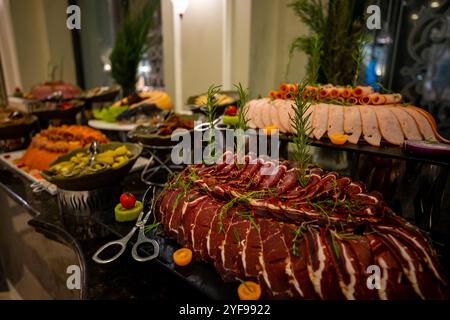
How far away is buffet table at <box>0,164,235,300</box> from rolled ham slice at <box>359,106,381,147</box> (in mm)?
1254

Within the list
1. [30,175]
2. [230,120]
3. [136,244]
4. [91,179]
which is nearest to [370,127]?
[230,120]

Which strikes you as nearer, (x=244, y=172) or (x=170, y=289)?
(x=170, y=289)

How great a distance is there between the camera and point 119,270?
119cm

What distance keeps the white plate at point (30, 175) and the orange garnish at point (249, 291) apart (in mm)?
1364

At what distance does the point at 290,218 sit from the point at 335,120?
1.05m

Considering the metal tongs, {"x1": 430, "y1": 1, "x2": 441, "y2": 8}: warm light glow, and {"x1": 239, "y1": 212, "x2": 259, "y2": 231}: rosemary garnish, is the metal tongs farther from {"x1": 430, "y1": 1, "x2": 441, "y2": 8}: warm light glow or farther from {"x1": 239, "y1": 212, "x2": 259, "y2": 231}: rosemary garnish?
{"x1": 430, "y1": 1, "x2": 441, "y2": 8}: warm light glow

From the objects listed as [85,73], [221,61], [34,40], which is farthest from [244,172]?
[85,73]

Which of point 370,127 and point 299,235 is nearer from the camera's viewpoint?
point 299,235

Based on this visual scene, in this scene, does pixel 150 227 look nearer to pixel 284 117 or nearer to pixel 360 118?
pixel 284 117

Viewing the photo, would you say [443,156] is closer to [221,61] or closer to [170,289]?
[170,289]

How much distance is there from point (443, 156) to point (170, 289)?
1.33 meters

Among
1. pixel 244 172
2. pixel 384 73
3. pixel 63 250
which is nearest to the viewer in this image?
pixel 244 172

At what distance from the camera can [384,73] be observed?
331 centimetres
